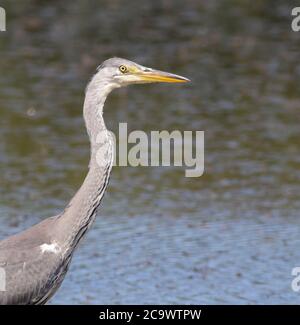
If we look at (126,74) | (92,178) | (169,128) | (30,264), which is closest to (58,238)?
(30,264)

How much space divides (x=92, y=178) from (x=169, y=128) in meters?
5.78

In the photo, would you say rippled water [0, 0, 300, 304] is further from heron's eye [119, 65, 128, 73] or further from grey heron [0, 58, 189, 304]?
heron's eye [119, 65, 128, 73]

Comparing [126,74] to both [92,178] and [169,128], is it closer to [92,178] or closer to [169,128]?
[92,178]

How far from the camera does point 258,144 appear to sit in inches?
491

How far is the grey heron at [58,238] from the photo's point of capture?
6891mm

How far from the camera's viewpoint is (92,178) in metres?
7.05

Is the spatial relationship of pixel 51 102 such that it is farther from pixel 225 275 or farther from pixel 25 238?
pixel 25 238

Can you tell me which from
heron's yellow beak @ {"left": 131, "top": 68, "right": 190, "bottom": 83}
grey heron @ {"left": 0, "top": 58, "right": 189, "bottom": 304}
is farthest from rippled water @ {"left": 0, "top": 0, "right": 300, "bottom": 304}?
heron's yellow beak @ {"left": 131, "top": 68, "right": 190, "bottom": 83}

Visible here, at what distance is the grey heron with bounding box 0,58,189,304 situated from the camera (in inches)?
271

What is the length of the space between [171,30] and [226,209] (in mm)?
6745

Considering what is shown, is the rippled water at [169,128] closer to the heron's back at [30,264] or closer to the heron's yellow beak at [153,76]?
the heron's back at [30,264]

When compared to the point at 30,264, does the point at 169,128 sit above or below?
above

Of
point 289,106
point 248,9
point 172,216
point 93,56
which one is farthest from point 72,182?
point 248,9

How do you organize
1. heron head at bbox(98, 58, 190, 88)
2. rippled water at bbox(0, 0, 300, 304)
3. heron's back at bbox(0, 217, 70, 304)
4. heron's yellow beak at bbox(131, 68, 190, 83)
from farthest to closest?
rippled water at bbox(0, 0, 300, 304), heron's yellow beak at bbox(131, 68, 190, 83), heron head at bbox(98, 58, 190, 88), heron's back at bbox(0, 217, 70, 304)
